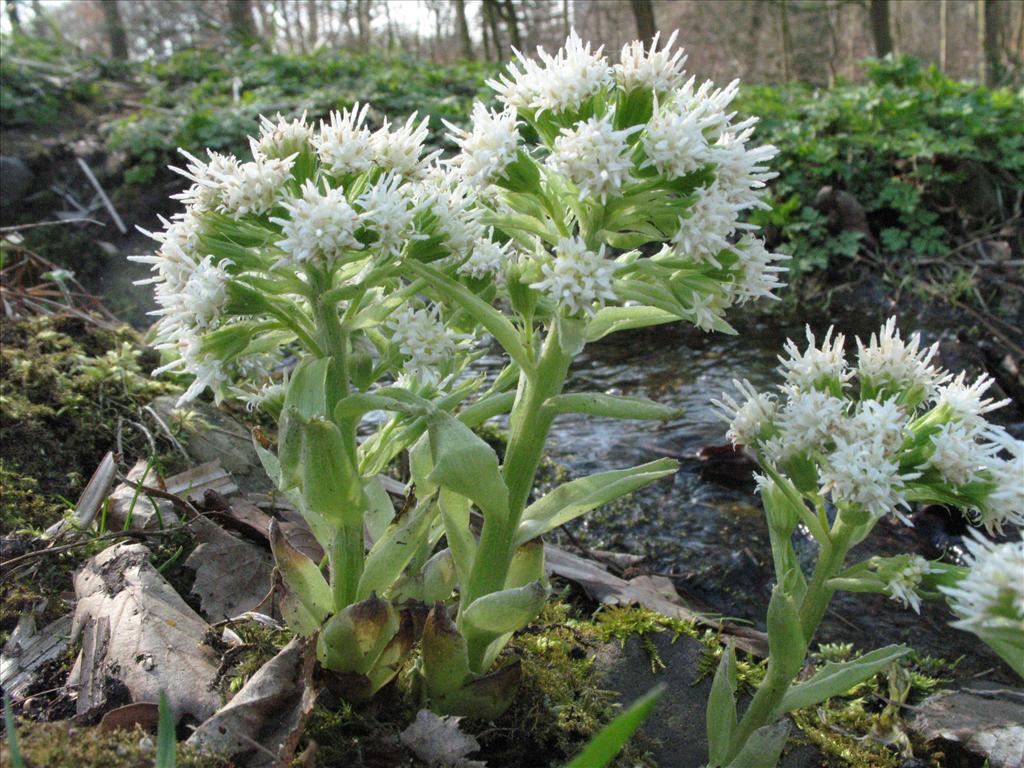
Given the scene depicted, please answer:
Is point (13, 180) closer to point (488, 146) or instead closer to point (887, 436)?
point (488, 146)

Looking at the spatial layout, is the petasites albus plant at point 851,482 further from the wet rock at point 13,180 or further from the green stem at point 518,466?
the wet rock at point 13,180

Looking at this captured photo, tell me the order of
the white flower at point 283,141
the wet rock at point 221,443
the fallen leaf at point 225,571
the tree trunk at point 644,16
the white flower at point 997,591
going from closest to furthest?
1. the white flower at point 997,591
2. the white flower at point 283,141
3. the fallen leaf at point 225,571
4. the wet rock at point 221,443
5. the tree trunk at point 644,16

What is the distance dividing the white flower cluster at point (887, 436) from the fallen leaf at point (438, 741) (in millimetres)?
911

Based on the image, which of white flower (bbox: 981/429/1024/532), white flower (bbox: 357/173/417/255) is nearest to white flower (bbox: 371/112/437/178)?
white flower (bbox: 357/173/417/255)

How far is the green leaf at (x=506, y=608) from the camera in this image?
1.77 meters

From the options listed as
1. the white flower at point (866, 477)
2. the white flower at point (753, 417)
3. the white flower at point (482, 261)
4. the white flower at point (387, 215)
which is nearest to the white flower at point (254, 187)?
the white flower at point (387, 215)

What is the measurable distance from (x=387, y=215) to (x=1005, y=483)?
4.45 feet

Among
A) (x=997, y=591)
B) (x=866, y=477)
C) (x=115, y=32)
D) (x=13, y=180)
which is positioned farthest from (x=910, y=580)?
(x=115, y=32)

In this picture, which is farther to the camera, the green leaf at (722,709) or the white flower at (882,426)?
the green leaf at (722,709)

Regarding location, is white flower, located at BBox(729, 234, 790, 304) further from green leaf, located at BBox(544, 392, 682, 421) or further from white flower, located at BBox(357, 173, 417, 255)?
white flower, located at BBox(357, 173, 417, 255)

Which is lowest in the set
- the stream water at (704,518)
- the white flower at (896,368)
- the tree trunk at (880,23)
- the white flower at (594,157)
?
the stream water at (704,518)

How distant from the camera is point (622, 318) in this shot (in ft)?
6.53

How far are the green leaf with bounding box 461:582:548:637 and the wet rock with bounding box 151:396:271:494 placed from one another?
1.59m

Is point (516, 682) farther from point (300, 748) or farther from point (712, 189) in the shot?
point (712, 189)
